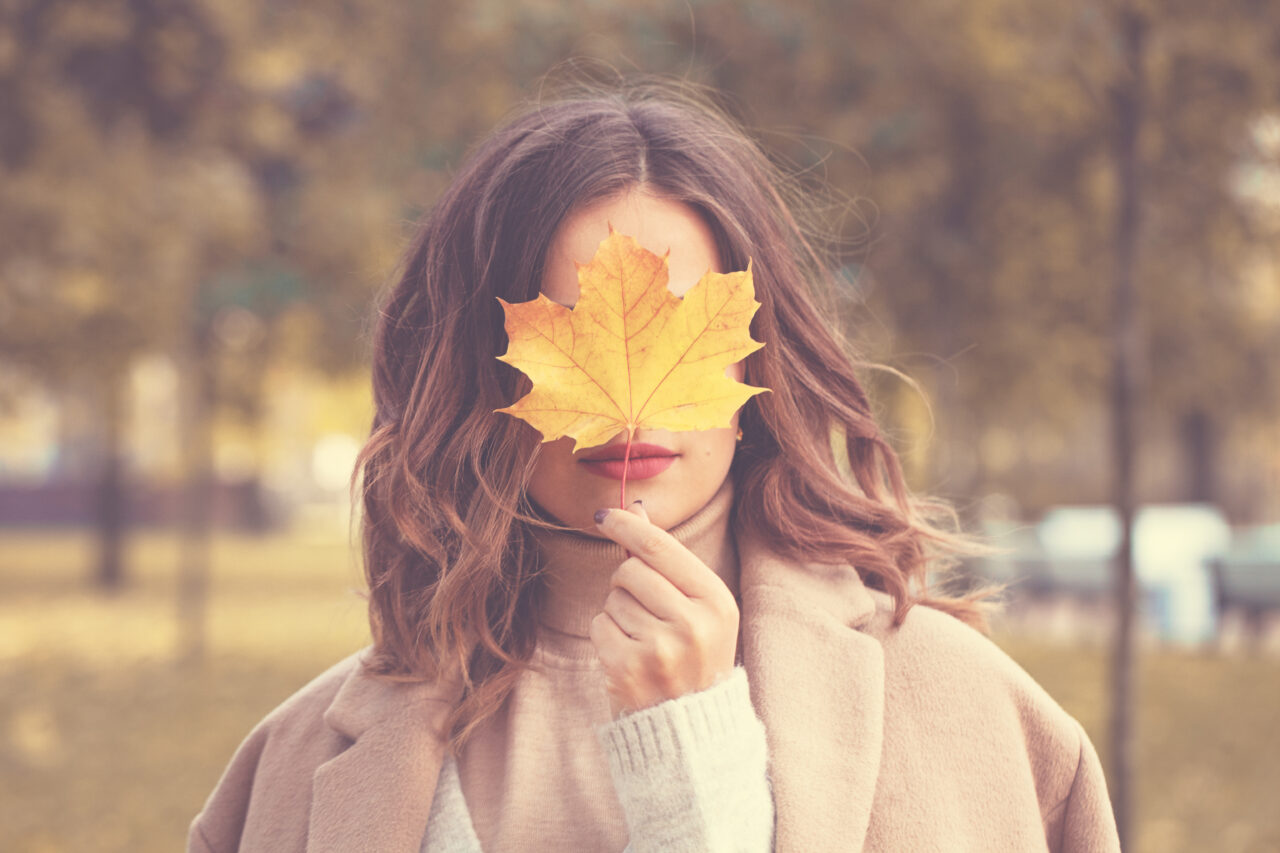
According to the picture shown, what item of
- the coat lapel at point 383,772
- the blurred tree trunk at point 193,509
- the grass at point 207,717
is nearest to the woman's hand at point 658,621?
the coat lapel at point 383,772

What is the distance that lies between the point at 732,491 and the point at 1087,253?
909 centimetres

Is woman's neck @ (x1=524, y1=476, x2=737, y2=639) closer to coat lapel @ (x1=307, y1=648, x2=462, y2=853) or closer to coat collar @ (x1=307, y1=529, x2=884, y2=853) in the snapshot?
coat collar @ (x1=307, y1=529, x2=884, y2=853)

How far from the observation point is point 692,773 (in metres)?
1.46

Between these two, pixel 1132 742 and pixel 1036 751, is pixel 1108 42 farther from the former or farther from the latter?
pixel 1036 751

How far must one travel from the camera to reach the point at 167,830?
19.7 feet

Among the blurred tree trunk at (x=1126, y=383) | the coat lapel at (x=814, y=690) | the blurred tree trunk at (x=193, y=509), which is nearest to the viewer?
the coat lapel at (x=814, y=690)

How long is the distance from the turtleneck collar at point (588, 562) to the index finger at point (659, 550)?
286mm

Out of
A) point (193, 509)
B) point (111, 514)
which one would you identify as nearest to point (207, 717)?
point (193, 509)

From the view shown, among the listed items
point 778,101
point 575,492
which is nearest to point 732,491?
point 575,492

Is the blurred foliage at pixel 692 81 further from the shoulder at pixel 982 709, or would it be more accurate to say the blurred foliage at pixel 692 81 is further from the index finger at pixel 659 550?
the index finger at pixel 659 550

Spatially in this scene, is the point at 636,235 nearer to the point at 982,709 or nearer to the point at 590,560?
the point at 590,560

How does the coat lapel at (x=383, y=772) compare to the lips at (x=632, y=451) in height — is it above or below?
below

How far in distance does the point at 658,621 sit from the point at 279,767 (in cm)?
77

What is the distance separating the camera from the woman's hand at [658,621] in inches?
58.3
